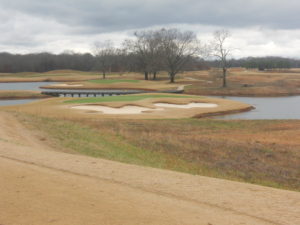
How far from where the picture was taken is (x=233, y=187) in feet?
29.9

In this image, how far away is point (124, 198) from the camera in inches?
295

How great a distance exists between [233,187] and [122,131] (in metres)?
15.1

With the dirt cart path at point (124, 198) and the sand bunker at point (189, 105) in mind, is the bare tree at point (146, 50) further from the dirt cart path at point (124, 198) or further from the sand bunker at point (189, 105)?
the dirt cart path at point (124, 198)

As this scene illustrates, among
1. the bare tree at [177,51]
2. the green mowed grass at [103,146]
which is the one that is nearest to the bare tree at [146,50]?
the bare tree at [177,51]

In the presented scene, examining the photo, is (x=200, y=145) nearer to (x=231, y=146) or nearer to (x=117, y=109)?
(x=231, y=146)

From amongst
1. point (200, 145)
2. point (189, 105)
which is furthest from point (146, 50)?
point (200, 145)

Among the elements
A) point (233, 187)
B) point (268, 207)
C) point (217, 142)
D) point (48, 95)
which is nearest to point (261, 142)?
point (217, 142)

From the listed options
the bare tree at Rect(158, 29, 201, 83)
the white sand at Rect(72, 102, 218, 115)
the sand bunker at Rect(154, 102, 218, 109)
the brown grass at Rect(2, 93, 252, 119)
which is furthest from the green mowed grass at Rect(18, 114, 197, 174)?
the bare tree at Rect(158, 29, 201, 83)

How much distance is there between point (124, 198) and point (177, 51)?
8601cm

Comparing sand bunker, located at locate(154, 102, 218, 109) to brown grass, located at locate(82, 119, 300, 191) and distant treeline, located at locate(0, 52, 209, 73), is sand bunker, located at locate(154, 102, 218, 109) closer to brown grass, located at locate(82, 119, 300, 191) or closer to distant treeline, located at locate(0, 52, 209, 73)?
brown grass, located at locate(82, 119, 300, 191)

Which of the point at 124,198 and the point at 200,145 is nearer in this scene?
the point at 124,198

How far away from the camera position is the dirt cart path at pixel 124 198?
6508 millimetres

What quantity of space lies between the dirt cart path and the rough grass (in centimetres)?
493

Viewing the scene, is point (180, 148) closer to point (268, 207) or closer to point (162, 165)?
point (162, 165)
